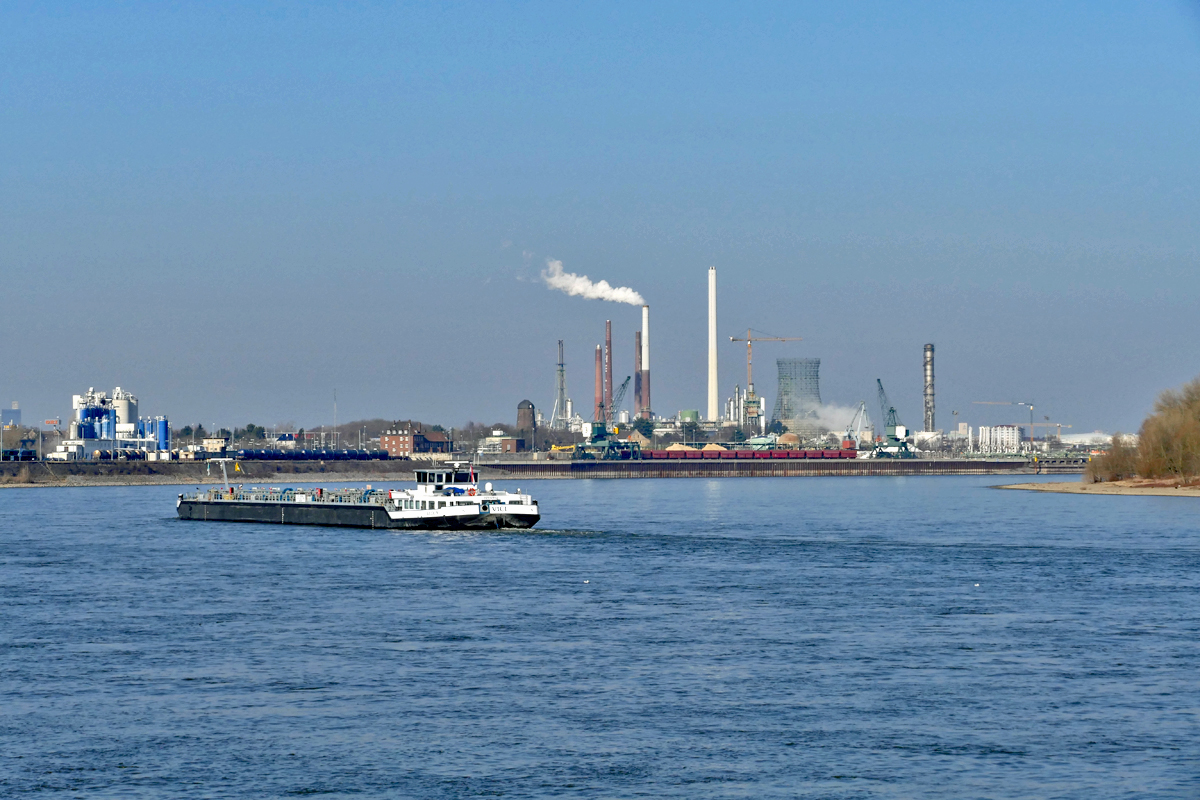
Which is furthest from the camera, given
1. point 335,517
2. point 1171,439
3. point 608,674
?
point 1171,439

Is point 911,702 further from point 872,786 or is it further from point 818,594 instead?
point 818,594

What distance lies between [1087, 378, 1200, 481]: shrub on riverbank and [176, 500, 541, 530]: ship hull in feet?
328

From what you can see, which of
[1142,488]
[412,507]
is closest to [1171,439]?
[1142,488]

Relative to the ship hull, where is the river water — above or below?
below

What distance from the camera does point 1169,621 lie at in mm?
52594

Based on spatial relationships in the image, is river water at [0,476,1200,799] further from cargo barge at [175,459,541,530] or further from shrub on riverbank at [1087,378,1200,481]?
shrub on riverbank at [1087,378,1200,481]

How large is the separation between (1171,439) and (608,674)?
155123mm

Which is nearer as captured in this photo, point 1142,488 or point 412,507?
point 412,507

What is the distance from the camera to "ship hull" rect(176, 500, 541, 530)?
105 meters

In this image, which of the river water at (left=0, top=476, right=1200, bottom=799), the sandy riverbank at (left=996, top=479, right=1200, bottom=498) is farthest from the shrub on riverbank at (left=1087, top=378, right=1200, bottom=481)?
the river water at (left=0, top=476, right=1200, bottom=799)

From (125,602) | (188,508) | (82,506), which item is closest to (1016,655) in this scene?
(125,602)

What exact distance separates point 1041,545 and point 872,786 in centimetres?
6344

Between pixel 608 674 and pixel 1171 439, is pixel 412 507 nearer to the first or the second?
pixel 608 674

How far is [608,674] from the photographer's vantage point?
139 feet
